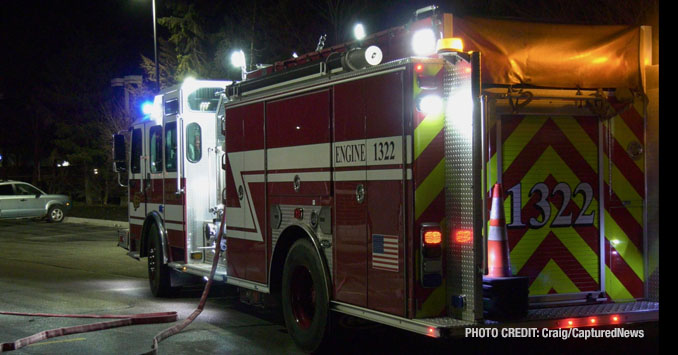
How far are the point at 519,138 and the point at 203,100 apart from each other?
17.7ft

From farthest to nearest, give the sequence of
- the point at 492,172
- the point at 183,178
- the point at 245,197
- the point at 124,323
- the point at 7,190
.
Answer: the point at 7,190, the point at 183,178, the point at 124,323, the point at 245,197, the point at 492,172

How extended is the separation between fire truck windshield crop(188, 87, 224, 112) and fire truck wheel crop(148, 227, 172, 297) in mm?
1824

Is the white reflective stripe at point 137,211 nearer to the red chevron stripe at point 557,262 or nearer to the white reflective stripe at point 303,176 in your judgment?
the white reflective stripe at point 303,176

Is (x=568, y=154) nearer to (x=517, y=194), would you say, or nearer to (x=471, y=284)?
(x=517, y=194)

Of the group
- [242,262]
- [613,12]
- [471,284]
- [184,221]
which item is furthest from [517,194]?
[613,12]

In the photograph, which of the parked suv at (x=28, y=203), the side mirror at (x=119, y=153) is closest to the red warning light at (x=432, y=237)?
the side mirror at (x=119, y=153)

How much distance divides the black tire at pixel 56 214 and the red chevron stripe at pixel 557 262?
2558 cm

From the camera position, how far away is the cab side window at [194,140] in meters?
11.1

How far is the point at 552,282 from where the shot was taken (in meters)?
7.14

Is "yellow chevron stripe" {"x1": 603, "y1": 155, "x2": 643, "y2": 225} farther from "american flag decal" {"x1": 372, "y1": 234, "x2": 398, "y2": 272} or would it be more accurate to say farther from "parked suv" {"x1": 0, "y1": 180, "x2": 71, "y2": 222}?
"parked suv" {"x1": 0, "y1": 180, "x2": 71, "y2": 222}

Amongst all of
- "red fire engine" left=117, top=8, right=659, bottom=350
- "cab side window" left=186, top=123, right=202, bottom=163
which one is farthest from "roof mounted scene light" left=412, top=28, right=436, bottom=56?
"cab side window" left=186, top=123, right=202, bottom=163

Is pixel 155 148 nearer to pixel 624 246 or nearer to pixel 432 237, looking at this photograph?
pixel 432 237

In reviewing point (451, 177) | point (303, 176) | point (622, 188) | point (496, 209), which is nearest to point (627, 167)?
point (622, 188)

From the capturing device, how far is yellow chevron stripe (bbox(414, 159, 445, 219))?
20.6 ft
